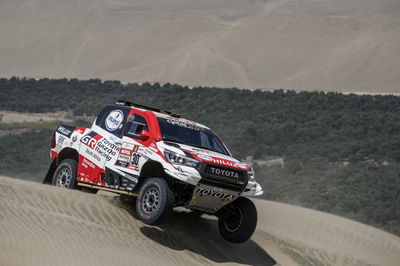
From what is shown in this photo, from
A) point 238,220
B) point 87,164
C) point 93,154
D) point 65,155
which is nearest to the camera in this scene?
point 238,220

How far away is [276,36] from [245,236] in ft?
295

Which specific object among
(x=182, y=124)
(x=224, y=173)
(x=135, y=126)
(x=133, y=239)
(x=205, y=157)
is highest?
(x=182, y=124)

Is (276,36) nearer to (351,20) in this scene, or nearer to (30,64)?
(351,20)

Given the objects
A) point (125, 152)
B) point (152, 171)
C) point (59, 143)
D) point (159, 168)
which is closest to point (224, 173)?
point (159, 168)

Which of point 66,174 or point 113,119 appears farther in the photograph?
point 66,174

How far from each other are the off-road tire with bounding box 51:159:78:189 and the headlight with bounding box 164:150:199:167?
283 cm

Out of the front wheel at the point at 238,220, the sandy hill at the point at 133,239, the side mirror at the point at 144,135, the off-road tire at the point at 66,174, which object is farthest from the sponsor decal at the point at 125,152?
the front wheel at the point at 238,220

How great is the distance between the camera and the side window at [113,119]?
13070 mm

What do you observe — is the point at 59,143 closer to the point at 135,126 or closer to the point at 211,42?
the point at 135,126

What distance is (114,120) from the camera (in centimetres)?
1330

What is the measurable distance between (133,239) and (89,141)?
2.65m

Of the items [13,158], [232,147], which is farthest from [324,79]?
[13,158]

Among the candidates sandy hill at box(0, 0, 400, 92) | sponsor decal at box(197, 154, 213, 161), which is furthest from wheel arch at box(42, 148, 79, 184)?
sandy hill at box(0, 0, 400, 92)

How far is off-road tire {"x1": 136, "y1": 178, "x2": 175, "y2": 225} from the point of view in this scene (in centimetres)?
1120
